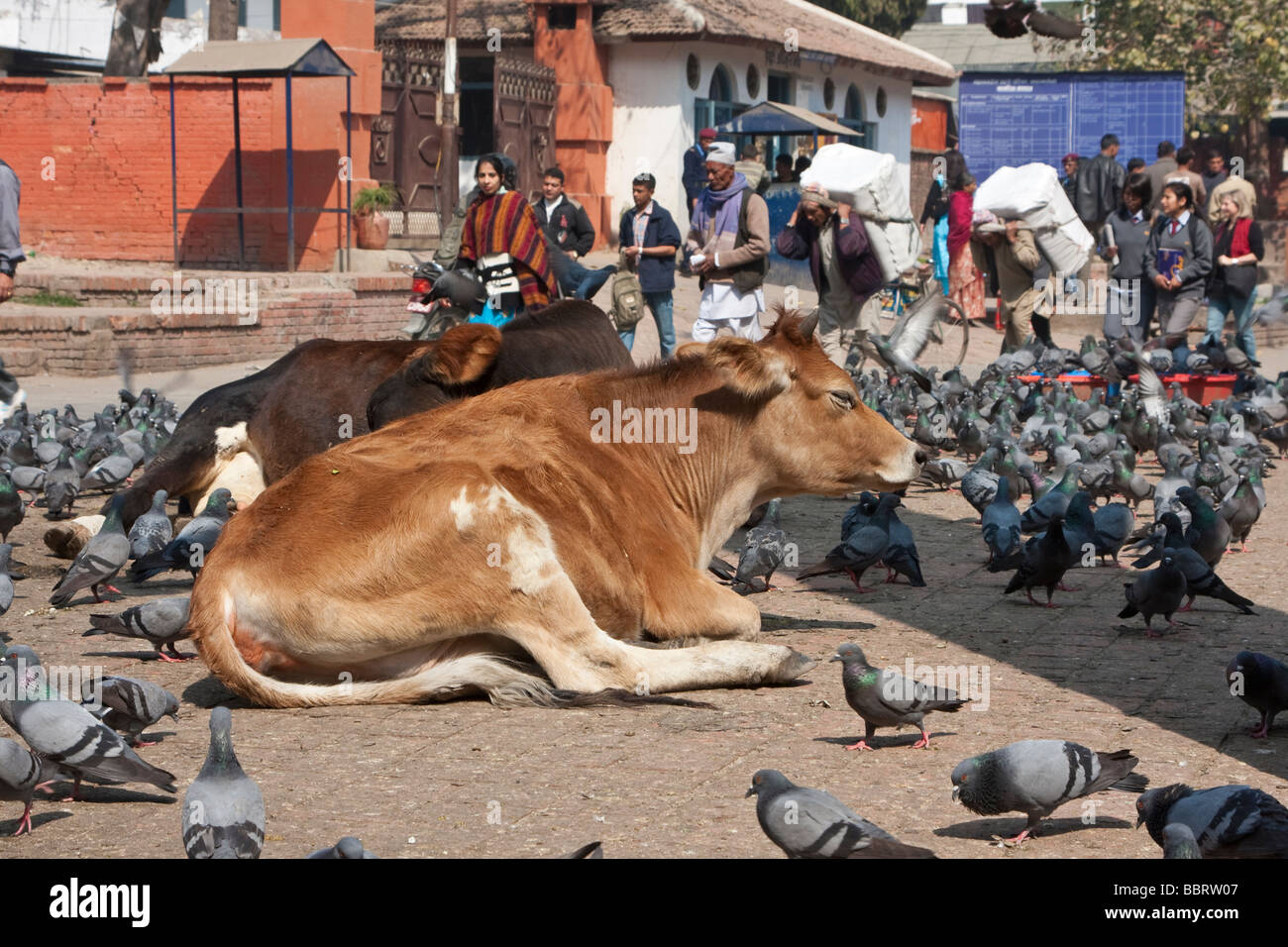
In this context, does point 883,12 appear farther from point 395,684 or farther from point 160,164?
point 395,684

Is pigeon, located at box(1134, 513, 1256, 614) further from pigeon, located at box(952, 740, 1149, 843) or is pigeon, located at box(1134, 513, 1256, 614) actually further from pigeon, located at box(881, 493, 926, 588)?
pigeon, located at box(952, 740, 1149, 843)

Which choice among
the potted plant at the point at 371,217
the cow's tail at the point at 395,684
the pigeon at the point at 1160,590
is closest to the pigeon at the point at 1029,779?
the cow's tail at the point at 395,684

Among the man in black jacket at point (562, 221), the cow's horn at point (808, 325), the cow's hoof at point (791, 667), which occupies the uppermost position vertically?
the man in black jacket at point (562, 221)

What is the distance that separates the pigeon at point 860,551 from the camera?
337 inches

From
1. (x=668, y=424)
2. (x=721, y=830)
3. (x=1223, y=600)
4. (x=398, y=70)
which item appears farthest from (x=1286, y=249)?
(x=721, y=830)

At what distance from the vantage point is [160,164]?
24609 mm

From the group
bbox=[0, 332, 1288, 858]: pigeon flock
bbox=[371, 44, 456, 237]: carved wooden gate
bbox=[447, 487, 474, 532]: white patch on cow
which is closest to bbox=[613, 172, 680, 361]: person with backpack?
bbox=[0, 332, 1288, 858]: pigeon flock

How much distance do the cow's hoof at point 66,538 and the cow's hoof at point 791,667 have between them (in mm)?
4655

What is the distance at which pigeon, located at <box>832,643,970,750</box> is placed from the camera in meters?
5.64

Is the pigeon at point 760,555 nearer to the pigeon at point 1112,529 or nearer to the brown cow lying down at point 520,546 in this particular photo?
the brown cow lying down at point 520,546

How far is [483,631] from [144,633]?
1565 mm

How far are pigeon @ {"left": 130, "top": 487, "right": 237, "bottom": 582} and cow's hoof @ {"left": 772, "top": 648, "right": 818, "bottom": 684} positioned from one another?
2953mm

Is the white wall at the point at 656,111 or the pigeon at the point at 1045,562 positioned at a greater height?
the white wall at the point at 656,111

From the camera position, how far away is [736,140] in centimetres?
3172
